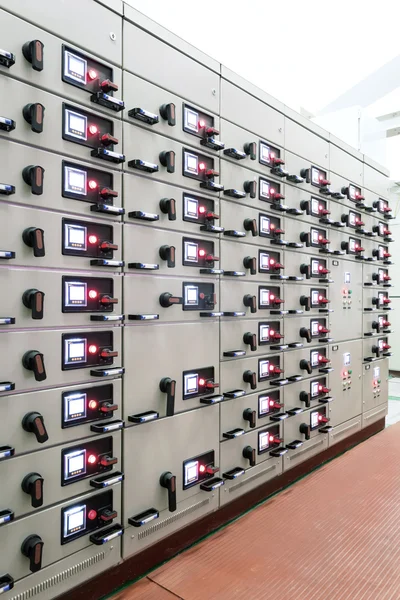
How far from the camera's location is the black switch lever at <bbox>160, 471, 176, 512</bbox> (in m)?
2.17

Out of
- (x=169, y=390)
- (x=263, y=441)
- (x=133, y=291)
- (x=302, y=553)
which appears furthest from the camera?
(x=263, y=441)

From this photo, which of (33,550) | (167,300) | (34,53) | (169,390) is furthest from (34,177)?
(33,550)

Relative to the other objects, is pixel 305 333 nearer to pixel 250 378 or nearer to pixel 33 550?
pixel 250 378

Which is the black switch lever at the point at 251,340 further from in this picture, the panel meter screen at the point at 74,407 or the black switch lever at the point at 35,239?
the black switch lever at the point at 35,239

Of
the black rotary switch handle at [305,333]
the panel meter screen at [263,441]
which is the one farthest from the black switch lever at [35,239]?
the black rotary switch handle at [305,333]

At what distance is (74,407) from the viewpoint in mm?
1851

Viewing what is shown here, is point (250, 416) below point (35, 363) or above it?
below

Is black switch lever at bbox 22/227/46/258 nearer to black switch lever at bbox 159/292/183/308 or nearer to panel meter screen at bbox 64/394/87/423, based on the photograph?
panel meter screen at bbox 64/394/87/423

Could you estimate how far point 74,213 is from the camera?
1861mm

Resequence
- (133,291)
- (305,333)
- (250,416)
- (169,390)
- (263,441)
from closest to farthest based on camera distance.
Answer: (133,291) → (169,390) → (250,416) → (263,441) → (305,333)

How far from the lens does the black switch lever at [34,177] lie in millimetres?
1675

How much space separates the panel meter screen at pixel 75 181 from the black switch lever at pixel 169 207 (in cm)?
43

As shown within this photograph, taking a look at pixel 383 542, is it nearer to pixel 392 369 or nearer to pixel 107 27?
pixel 107 27

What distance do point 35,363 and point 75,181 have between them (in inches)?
28.8
